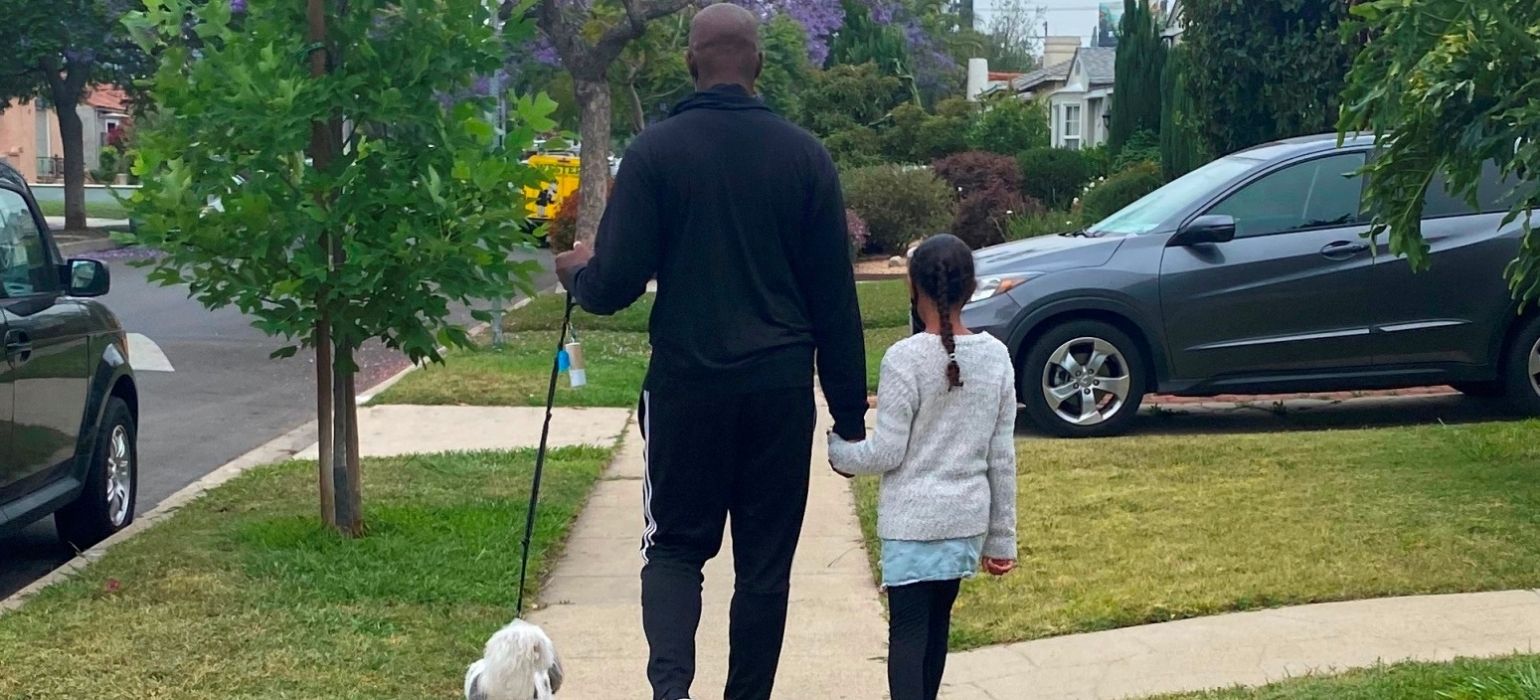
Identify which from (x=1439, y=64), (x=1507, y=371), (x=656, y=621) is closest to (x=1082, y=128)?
(x=1507, y=371)

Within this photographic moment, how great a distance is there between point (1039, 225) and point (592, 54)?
5.92 meters

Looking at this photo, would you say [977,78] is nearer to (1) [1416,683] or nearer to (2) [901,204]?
(2) [901,204]

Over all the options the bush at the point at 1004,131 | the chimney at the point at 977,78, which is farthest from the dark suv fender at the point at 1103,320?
the chimney at the point at 977,78

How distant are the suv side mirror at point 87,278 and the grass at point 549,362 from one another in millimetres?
1703

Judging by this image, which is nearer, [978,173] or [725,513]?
[725,513]

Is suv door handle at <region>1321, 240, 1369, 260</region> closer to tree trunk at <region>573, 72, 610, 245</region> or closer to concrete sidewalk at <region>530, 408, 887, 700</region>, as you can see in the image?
concrete sidewalk at <region>530, 408, 887, 700</region>

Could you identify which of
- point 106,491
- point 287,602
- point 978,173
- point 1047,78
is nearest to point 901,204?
point 978,173

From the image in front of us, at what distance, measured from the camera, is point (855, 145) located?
1250 inches

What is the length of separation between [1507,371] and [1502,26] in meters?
3.62

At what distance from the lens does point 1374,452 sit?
28.2 ft

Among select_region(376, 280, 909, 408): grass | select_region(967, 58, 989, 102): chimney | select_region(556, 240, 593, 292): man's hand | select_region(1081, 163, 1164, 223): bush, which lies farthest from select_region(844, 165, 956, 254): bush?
select_region(967, 58, 989, 102): chimney

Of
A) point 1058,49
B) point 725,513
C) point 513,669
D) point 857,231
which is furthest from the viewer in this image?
point 1058,49

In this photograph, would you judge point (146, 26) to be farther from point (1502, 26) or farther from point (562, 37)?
point (562, 37)

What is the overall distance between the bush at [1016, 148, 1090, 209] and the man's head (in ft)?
73.9
